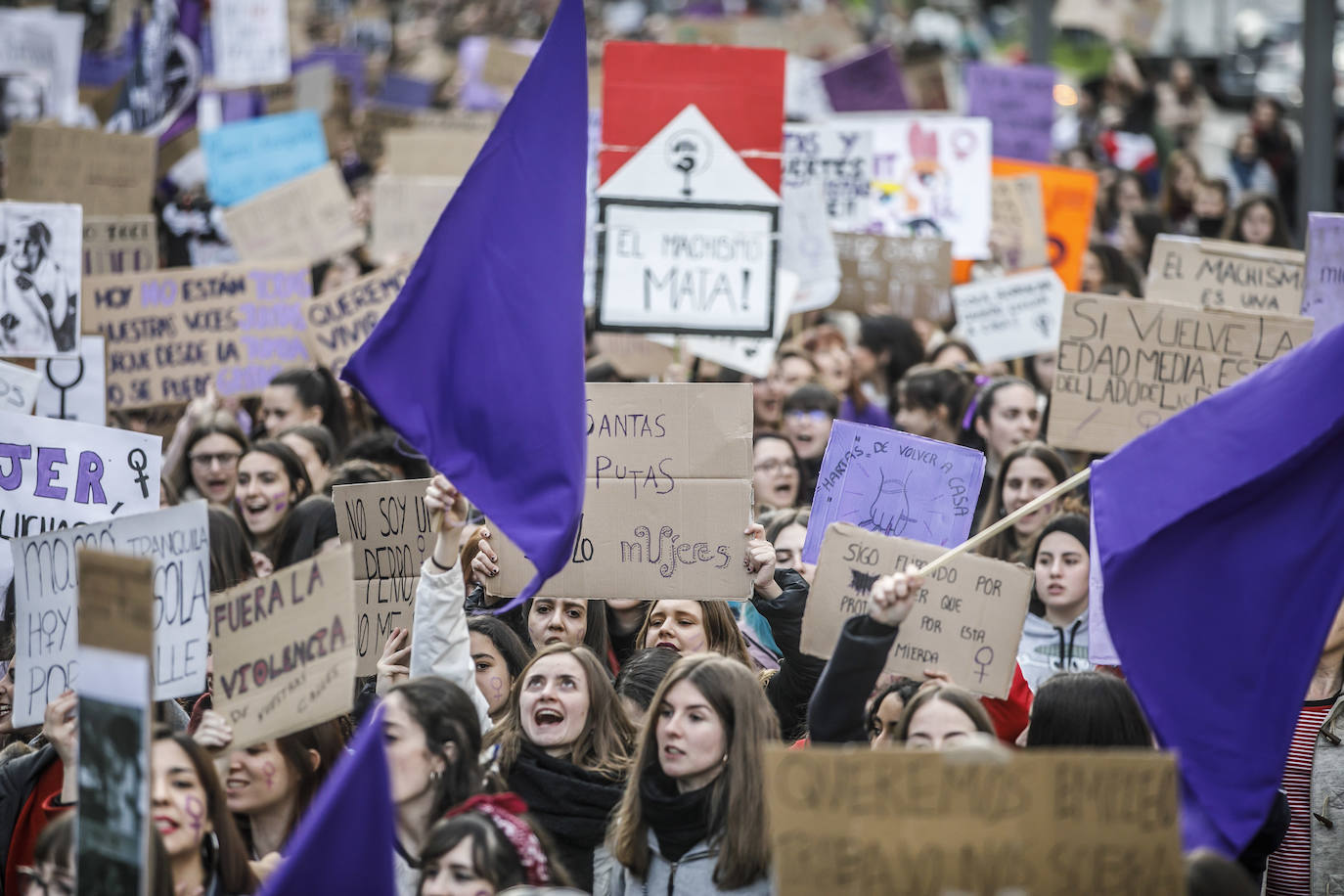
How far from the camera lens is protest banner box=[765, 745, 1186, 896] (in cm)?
309

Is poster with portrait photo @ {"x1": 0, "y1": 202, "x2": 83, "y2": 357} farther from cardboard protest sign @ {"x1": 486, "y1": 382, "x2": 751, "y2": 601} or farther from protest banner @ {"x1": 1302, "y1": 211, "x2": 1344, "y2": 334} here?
protest banner @ {"x1": 1302, "y1": 211, "x2": 1344, "y2": 334}

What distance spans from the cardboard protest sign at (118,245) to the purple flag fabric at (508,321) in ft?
13.9

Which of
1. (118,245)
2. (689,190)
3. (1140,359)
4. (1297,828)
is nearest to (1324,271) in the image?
(1140,359)

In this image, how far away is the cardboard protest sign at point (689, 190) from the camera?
23.4ft

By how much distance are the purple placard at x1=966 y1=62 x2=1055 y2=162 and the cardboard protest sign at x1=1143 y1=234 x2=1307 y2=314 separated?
16.7 feet

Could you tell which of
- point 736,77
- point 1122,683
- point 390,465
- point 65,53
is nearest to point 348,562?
point 1122,683

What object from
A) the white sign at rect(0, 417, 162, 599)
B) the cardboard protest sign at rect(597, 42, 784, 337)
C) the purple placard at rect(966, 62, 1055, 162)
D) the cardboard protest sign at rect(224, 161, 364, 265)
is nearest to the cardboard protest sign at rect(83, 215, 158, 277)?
the cardboard protest sign at rect(224, 161, 364, 265)

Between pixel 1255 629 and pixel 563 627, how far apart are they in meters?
2.19

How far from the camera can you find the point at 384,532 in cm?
540

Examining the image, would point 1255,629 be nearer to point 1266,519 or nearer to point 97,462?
point 1266,519

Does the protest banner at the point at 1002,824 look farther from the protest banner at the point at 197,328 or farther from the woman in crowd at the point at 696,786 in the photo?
the protest banner at the point at 197,328

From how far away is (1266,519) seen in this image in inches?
167

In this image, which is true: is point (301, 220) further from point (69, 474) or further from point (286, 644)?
point (286, 644)

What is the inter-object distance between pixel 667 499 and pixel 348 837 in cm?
217
